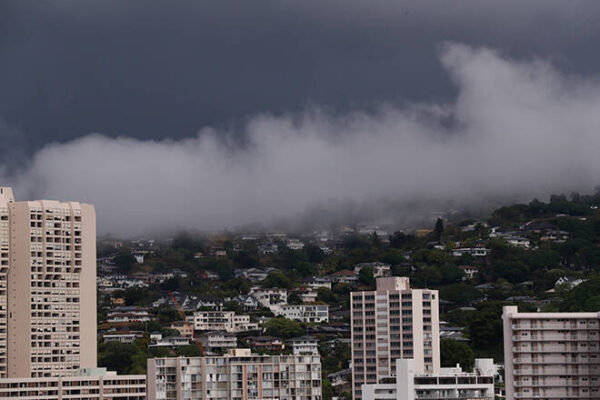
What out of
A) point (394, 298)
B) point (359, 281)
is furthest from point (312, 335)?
point (394, 298)

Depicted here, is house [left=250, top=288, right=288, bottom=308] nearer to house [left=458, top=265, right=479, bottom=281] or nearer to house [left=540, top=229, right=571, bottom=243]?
house [left=458, top=265, right=479, bottom=281]

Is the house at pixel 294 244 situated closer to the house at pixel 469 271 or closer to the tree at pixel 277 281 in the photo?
the tree at pixel 277 281

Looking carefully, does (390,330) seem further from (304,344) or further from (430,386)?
(304,344)

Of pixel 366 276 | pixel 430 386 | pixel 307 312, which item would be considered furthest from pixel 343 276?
pixel 430 386

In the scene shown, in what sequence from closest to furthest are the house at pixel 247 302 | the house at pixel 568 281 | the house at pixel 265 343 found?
the house at pixel 265 343 < the house at pixel 568 281 < the house at pixel 247 302

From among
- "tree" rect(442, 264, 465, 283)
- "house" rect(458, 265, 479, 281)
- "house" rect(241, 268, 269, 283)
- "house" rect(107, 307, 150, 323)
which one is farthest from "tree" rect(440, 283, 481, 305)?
"house" rect(241, 268, 269, 283)

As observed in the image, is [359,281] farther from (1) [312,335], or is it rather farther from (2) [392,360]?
(2) [392,360]

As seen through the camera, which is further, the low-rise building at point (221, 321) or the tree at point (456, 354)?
the low-rise building at point (221, 321)

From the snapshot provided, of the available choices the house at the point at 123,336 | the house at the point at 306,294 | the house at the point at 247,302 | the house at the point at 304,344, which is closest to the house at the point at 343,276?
the house at the point at 306,294
